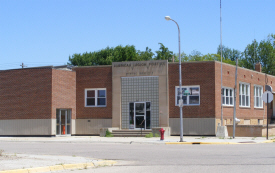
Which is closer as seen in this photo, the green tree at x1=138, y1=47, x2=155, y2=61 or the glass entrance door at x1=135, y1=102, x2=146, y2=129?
the glass entrance door at x1=135, y1=102, x2=146, y2=129

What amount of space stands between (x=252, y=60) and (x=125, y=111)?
52.4 m

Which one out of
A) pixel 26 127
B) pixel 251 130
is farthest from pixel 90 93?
pixel 251 130

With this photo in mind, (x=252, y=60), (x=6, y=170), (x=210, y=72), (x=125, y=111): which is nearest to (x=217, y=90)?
(x=210, y=72)

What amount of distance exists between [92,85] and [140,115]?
525 cm

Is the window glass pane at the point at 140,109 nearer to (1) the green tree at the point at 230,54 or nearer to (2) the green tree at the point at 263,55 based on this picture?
(2) the green tree at the point at 263,55

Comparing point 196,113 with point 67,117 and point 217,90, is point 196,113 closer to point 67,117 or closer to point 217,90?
point 217,90

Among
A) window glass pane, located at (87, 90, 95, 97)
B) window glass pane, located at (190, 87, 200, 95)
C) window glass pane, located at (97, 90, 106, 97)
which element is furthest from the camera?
window glass pane, located at (87, 90, 95, 97)

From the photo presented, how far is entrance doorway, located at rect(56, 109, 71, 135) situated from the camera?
125ft

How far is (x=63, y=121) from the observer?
38.8 meters

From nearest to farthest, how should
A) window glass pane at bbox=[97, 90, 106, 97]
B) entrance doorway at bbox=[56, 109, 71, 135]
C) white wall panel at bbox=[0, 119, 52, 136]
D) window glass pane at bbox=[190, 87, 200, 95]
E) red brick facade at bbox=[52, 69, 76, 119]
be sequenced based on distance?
1. window glass pane at bbox=[190, 87, 200, 95]
2. white wall panel at bbox=[0, 119, 52, 136]
3. red brick facade at bbox=[52, 69, 76, 119]
4. entrance doorway at bbox=[56, 109, 71, 135]
5. window glass pane at bbox=[97, 90, 106, 97]

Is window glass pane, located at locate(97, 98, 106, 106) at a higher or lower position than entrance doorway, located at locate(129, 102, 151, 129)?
higher

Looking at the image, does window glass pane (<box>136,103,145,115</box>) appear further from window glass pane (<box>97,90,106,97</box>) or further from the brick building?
window glass pane (<box>97,90,106,97</box>)

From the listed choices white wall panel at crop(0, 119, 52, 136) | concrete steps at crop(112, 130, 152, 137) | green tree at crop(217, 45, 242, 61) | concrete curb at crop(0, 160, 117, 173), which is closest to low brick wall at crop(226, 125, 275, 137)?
concrete steps at crop(112, 130, 152, 137)

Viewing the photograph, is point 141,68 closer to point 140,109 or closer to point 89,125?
point 140,109
